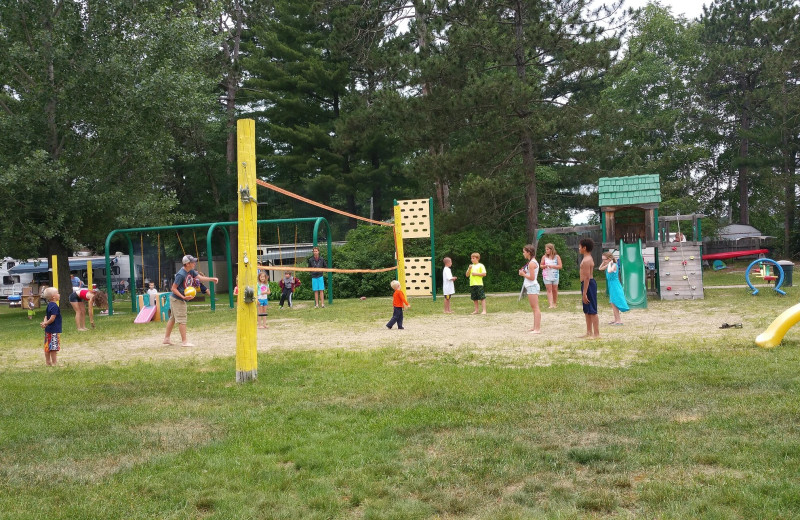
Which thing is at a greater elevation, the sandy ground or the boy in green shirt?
the boy in green shirt

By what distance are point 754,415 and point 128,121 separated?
67.0 ft

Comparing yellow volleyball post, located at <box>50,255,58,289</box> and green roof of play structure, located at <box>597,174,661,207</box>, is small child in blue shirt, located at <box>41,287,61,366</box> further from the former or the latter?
green roof of play structure, located at <box>597,174,661,207</box>

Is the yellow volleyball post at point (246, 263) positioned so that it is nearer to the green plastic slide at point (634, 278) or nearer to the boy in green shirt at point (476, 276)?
the boy in green shirt at point (476, 276)

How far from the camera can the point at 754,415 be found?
5.59m

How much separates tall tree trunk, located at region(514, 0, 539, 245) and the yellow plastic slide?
1588 centimetres

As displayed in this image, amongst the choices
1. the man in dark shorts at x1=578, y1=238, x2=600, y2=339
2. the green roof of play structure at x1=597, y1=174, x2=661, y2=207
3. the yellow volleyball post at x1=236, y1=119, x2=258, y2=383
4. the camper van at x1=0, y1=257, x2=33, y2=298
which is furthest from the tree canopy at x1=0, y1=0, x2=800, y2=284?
the yellow volleyball post at x1=236, y1=119, x2=258, y2=383

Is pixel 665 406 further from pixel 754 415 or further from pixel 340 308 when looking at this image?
pixel 340 308

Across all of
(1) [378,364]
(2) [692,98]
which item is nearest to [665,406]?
(1) [378,364]

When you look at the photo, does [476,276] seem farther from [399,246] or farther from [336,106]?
[336,106]

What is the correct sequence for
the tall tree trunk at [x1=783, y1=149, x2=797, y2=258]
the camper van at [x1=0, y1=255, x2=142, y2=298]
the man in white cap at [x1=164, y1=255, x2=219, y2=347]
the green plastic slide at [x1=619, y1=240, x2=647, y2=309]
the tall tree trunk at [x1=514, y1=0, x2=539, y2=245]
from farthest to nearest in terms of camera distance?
the camper van at [x1=0, y1=255, x2=142, y2=298], the tall tree trunk at [x1=783, y1=149, x2=797, y2=258], the tall tree trunk at [x1=514, y1=0, x2=539, y2=245], the green plastic slide at [x1=619, y1=240, x2=647, y2=309], the man in white cap at [x1=164, y1=255, x2=219, y2=347]

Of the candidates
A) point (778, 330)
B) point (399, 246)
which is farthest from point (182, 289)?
point (399, 246)

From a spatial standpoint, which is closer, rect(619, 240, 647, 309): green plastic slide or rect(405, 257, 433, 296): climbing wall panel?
rect(619, 240, 647, 309): green plastic slide

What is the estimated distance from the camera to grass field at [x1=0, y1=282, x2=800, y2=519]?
4.17m

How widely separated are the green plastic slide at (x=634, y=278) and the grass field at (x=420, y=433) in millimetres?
5744
